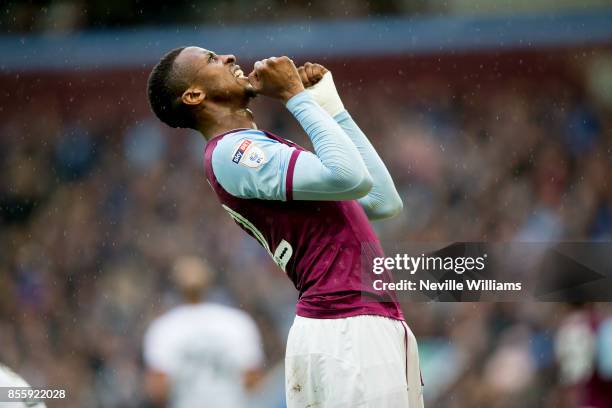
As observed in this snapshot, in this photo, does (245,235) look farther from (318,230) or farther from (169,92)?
(318,230)

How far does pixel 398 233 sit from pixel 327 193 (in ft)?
21.6

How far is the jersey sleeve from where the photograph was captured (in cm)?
331

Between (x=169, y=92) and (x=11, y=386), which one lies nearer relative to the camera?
(x=11, y=386)

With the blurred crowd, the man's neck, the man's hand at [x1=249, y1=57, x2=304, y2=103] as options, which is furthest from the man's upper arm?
the man's hand at [x1=249, y1=57, x2=304, y2=103]

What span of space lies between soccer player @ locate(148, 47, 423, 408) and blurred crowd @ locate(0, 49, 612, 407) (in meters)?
4.84

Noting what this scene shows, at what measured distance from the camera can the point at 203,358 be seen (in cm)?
671

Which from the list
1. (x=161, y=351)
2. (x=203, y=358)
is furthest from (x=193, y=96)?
(x=161, y=351)

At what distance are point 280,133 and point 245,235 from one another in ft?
4.29

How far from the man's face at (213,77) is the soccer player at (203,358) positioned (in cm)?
327

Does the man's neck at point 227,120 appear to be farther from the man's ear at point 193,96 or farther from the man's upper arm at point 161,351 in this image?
the man's upper arm at point 161,351

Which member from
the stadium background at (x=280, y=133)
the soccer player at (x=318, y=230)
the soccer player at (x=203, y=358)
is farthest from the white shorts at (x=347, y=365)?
the stadium background at (x=280, y=133)

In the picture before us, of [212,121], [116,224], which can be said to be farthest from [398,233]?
[212,121]

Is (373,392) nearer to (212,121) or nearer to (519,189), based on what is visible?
(212,121)

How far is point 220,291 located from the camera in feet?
32.0
